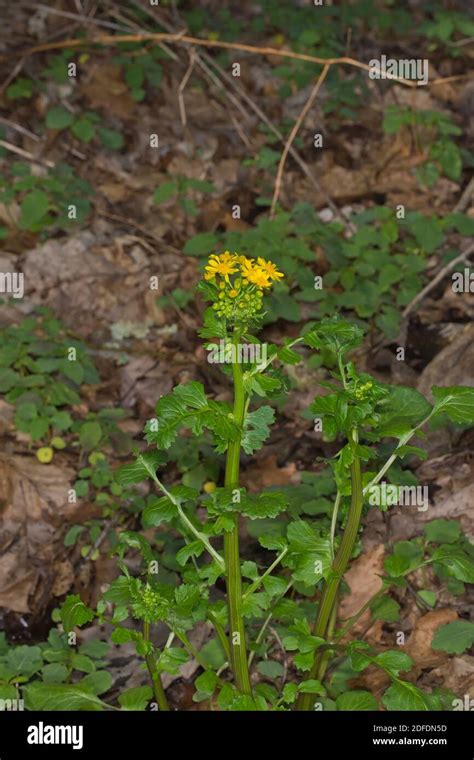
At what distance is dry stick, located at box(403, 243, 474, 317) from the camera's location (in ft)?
14.9

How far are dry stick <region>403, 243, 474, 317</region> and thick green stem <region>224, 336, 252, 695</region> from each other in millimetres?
2214

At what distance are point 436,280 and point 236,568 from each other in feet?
8.36

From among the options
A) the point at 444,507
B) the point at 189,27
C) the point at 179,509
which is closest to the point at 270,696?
the point at 179,509

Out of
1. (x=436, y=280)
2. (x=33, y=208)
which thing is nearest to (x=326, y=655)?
(x=436, y=280)

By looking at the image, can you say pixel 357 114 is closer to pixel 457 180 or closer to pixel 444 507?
pixel 457 180

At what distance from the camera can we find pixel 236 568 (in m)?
2.59

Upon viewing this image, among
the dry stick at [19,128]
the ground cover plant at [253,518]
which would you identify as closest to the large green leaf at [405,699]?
the ground cover plant at [253,518]

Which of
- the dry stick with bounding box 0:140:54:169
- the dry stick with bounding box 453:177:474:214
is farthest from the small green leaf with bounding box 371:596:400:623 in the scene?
the dry stick with bounding box 0:140:54:169

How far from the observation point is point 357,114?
19.5ft

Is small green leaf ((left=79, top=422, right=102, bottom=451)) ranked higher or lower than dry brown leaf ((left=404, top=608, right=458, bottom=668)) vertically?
higher

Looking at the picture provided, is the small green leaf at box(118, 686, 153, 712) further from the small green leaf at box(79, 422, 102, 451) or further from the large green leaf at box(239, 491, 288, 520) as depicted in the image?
the small green leaf at box(79, 422, 102, 451)

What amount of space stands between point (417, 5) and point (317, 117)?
5.73ft

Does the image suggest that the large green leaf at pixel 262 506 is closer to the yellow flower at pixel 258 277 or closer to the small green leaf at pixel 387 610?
the yellow flower at pixel 258 277

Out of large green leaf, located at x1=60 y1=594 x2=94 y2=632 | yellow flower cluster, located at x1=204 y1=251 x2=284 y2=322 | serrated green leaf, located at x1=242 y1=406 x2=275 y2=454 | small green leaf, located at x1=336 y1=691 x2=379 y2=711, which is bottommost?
small green leaf, located at x1=336 y1=691 x2=379 y2=711
